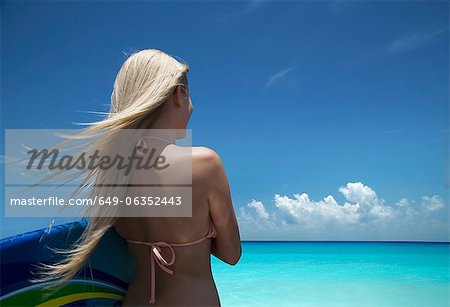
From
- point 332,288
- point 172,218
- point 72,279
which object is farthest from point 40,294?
point 332,288

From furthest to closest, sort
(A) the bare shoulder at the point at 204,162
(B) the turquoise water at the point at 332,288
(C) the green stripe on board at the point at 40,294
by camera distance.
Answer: (B) the turquoise water at the point at 332,288
(C) the green stripe on board at the point at 40,294
(A) the bare shoulder at the point at 204,162

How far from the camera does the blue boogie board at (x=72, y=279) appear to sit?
1373 mm

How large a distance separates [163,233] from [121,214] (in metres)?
0.18

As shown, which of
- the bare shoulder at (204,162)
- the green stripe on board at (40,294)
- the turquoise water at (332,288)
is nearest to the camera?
the bare shoulder at (204,162)

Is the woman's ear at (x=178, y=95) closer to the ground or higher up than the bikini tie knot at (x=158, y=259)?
higher up

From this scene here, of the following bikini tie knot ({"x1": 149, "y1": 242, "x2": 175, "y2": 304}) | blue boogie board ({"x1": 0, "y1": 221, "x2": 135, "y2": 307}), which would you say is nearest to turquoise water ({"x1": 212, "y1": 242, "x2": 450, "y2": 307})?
blue boogie board ({"x1": 0, "y1": 221, "x2": 135, "y2": 307})

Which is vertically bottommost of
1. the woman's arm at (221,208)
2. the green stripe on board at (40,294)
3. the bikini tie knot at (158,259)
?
the green stripe on board at (40,294)

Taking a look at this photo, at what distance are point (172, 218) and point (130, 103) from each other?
1.24ft

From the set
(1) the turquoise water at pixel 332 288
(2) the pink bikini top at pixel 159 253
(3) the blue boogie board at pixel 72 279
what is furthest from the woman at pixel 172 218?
(1) the turquoise water at pixel 332 288

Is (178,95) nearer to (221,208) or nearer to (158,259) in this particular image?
(221,208)

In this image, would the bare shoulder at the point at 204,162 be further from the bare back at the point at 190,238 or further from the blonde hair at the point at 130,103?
the blonde hair at the point at 130,103

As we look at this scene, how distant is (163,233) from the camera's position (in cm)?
129

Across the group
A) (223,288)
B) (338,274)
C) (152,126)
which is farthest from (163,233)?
(338,274)

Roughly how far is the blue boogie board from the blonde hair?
5 centimetres
